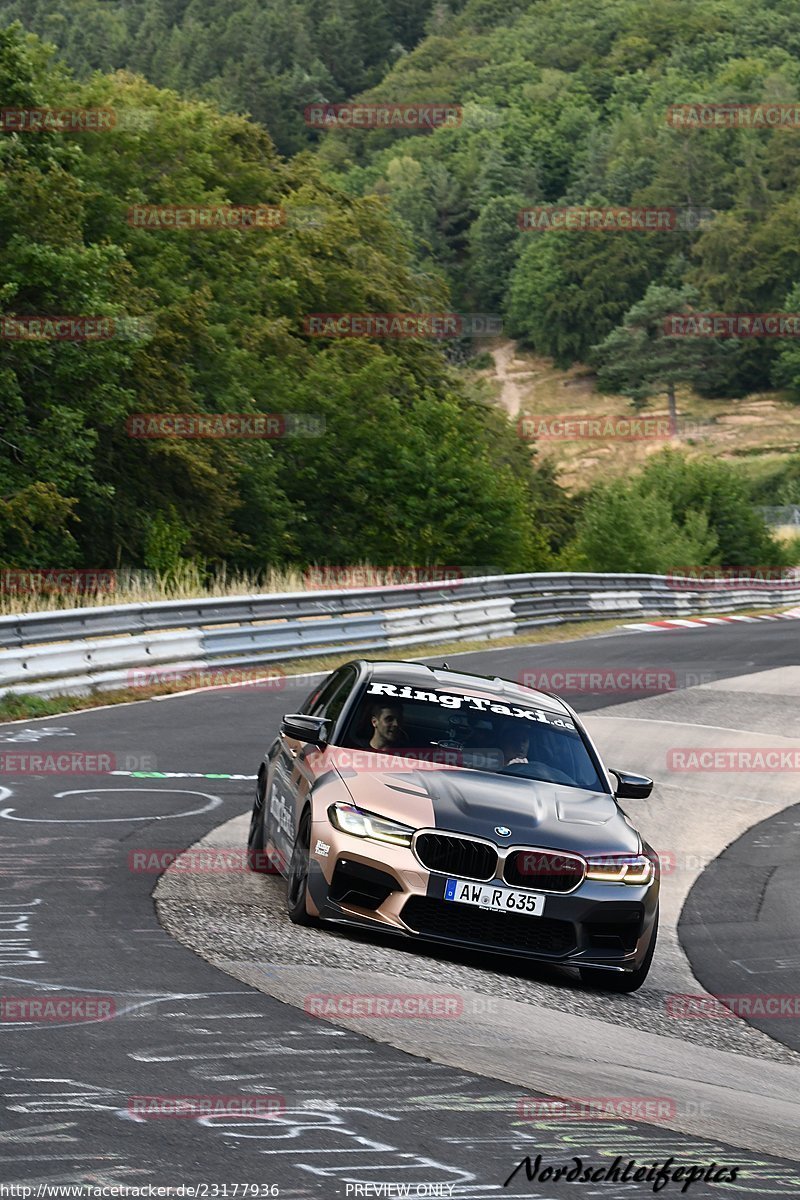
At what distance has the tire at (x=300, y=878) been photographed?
8.15 metres

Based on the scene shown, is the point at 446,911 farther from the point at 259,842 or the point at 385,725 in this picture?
the point at 259,842

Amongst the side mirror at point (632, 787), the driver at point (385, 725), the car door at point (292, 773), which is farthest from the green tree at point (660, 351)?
the driver at point (385, 725)

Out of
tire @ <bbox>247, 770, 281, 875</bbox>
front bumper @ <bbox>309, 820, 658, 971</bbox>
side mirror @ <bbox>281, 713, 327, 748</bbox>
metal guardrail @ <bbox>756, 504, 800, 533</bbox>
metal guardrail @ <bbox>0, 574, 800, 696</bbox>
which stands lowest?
metal guardrail @ <bbox>756, 504, 800, 533</bbox>

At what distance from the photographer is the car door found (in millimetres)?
8812

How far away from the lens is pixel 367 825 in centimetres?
805

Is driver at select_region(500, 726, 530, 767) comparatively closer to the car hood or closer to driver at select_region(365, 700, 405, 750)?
the car hood

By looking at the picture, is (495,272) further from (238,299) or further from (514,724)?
(514,724)

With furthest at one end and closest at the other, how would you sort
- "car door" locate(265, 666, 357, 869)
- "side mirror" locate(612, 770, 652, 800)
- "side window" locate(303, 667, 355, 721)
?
"side window" locate(303, 667, 355, 721) → "side mirror" locate(612, 770, 652, 800) → "car door" locate(265, 666, 357, 869)

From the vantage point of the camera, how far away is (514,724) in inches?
363

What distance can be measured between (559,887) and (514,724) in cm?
141

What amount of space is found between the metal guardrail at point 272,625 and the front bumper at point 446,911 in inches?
378

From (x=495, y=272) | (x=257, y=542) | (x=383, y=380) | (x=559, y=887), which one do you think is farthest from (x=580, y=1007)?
(x=495, y=272)

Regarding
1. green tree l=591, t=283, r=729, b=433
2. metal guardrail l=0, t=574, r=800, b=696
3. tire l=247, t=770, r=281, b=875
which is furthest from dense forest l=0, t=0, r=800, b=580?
green tree l=591, t=283, r=729, b=433

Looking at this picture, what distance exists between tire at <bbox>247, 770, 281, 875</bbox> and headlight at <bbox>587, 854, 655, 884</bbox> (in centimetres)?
238
